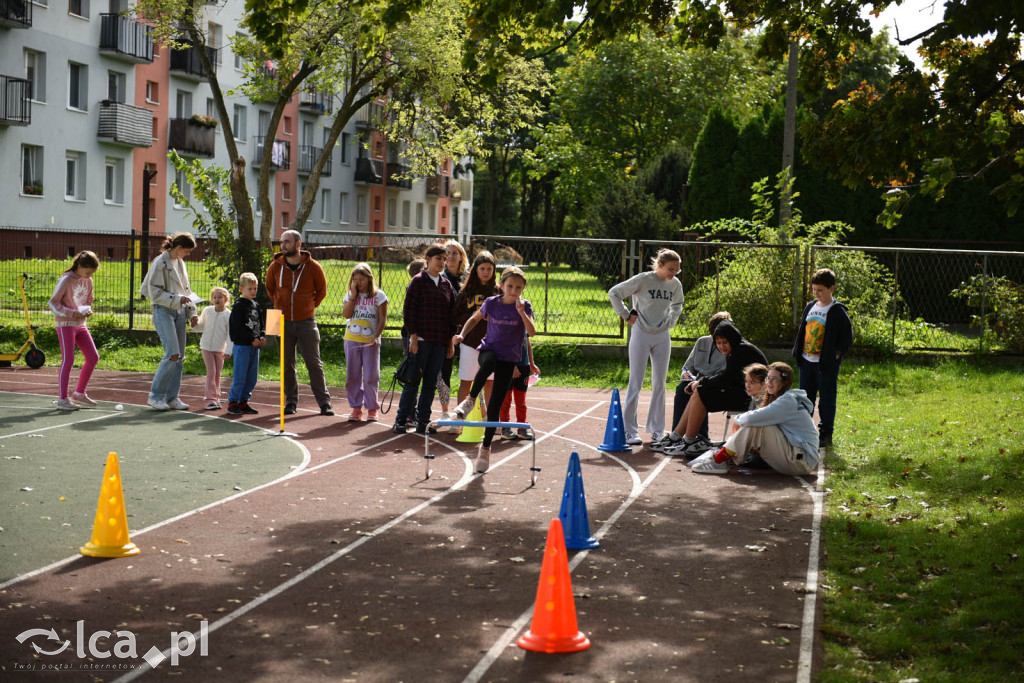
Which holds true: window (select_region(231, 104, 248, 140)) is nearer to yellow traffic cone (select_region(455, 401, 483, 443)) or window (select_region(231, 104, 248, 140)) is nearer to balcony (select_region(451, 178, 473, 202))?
balcony (select_region(451, 178, 473, 202))

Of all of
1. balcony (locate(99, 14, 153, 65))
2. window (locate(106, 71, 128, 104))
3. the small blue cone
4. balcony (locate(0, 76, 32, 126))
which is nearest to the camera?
the small blue cone

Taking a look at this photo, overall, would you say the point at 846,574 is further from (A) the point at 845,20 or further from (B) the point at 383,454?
(A) the point at 845,20

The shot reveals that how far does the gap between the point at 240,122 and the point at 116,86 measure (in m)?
9.95

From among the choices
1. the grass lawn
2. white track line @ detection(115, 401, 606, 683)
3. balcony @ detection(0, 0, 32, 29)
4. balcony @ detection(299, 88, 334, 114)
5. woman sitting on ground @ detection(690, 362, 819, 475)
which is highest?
balcony @ detection(299, 88, 334, 114)

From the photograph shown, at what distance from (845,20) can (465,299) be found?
496 cm

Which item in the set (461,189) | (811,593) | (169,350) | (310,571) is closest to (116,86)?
(169,350)

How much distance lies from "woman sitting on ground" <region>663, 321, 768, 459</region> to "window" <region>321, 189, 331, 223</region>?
5307cm

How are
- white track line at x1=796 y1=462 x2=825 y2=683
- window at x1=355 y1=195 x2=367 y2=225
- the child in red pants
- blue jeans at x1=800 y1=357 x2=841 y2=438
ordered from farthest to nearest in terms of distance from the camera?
window at x1=355 y1=195 x2=367 y2=225 → blue jeans at x1=800 y1=357 x2=841 y2=438 → the child in red pants → white track line at x1=796 y1=462 x2=825 y2=683

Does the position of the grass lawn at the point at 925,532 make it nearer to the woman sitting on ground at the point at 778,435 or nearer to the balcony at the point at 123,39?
the woman sitting on ground at the point at 778,435

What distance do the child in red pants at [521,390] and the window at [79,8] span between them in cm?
3262

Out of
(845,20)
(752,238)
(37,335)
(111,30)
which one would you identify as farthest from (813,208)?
(111,30)

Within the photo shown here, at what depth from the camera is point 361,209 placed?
68.2 meters

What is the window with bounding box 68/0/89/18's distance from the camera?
38459 mm

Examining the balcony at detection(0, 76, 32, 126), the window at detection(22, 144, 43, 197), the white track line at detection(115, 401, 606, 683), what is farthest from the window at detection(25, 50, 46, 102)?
the white track line at detection(115, 401, 606, 683)
